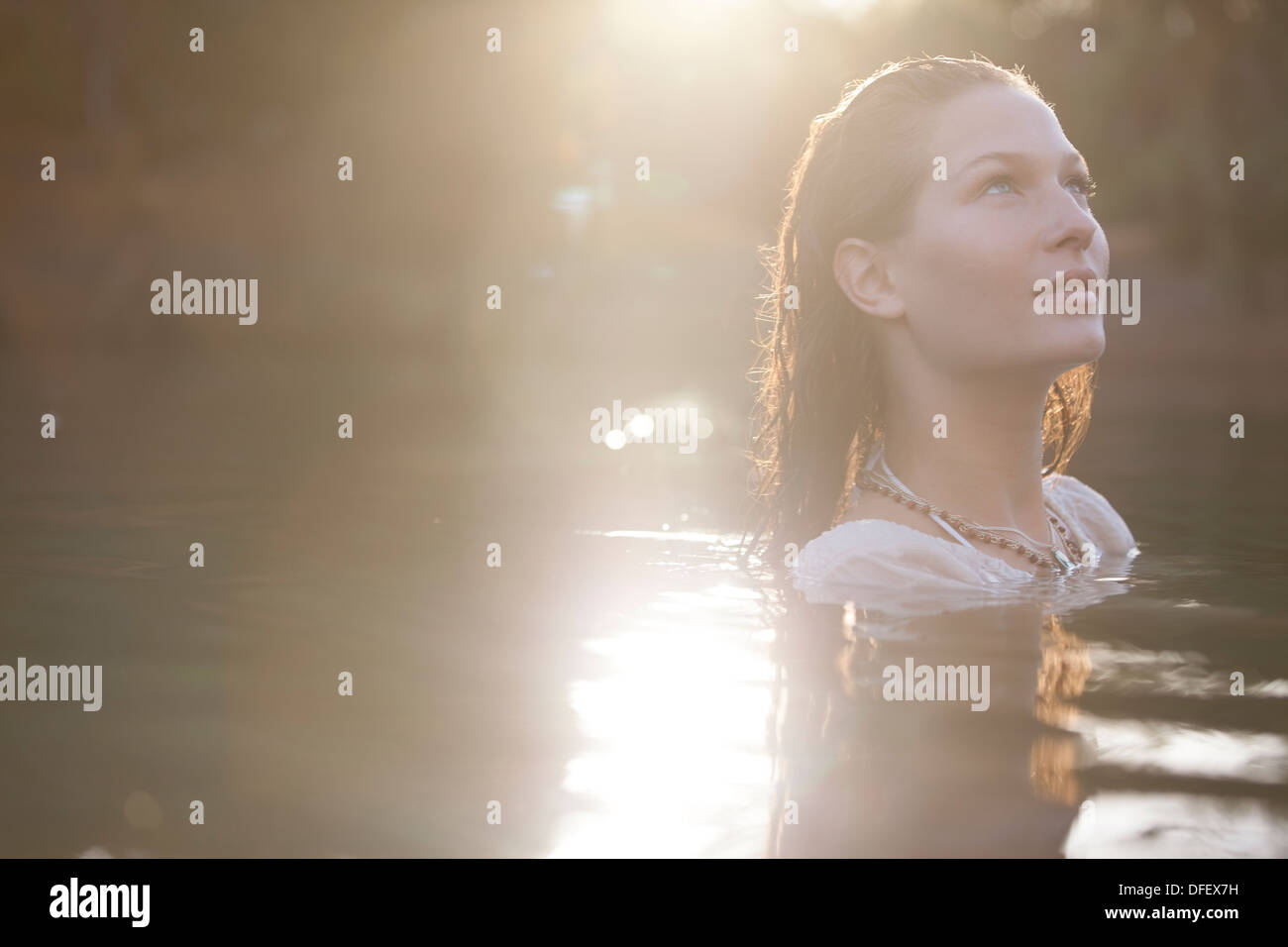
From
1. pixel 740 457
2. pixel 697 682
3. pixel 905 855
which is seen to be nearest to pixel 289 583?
pixel 697 682

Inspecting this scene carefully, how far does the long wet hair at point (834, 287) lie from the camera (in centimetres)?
406

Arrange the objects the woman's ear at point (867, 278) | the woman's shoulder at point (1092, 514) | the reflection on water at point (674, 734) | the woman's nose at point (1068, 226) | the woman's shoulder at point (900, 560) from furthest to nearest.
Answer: the woman's shoulder at point (1092, 514)
the woman's ear at point (867, 278)
the woman's shoulder at point (900, 560)
the woman's nose at point (1068, 226)
the reflection on water at point (674, 734)

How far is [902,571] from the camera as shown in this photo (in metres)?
3.96

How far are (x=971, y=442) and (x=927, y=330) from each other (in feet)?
1.14

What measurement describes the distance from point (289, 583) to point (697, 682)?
1.82 metres

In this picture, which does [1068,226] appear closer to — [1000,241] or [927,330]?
[1000,241]

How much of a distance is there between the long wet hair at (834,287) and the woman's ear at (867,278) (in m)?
0.05

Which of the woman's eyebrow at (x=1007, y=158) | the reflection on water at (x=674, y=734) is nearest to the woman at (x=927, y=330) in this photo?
the woman's eyebrow at (x=1007, y=158)

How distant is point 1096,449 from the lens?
1024 cm

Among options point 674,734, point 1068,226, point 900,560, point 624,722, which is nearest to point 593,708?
point 624,722

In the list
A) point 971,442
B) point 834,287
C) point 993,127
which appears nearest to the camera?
point 993,127

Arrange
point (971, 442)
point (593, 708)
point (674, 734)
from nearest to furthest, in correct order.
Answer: point (674, 734) → point (593, 708) → point (971, 442)

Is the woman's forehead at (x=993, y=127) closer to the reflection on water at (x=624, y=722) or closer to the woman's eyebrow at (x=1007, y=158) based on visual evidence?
the woman's eyebrow at (x=1007, y=158)

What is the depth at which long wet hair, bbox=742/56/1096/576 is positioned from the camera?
406 cm
